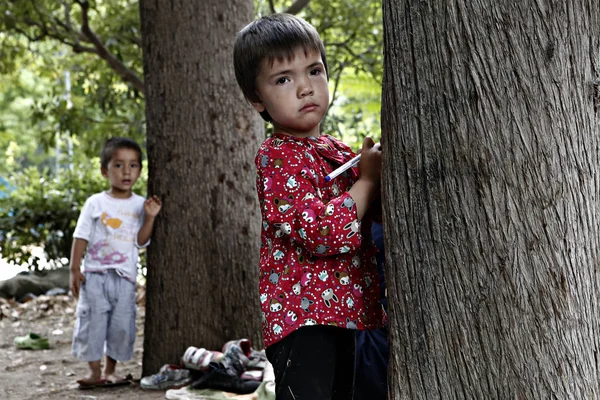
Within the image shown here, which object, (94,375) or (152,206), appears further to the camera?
(94,375)

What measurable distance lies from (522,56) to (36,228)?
9975 millimetres

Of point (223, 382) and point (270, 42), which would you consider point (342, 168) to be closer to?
point (270, 42)

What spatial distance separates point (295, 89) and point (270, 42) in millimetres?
175

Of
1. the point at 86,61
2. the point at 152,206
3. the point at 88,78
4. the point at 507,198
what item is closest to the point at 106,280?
the point at 152,206

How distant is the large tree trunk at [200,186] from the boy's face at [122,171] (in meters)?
0.55

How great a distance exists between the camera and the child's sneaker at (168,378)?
528 centimetres

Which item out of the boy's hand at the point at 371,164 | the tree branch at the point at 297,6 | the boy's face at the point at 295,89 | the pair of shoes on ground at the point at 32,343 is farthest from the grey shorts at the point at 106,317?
the tree branch at the point at 297,6

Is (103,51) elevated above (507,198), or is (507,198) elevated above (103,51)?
(103,51)

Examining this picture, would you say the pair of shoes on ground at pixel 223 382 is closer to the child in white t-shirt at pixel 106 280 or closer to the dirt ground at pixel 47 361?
the dirt ground at pixel 47 361

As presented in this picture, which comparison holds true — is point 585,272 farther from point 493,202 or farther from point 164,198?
point 164,198

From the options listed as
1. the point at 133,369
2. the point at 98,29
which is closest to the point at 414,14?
the point at 133,369

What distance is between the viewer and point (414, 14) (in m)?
2.21

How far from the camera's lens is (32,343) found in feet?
25.2

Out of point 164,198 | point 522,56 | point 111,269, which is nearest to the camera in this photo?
point 522,56
